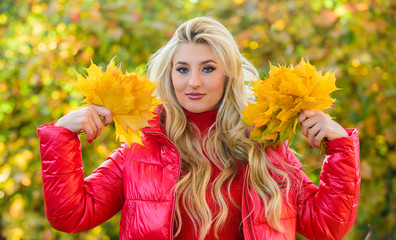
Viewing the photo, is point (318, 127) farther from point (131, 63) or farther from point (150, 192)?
point (131, 63)

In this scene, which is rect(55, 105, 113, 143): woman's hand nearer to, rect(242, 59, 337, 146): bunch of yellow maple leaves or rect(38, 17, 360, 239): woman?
rect(38, 17, 360, 239): woman

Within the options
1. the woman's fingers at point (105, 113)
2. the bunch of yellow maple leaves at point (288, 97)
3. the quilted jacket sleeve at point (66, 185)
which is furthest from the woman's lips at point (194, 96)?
the quilted jacket sleeve at point (66, 185)

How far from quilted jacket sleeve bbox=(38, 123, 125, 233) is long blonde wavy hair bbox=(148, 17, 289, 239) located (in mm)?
403

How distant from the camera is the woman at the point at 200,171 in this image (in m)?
1.93

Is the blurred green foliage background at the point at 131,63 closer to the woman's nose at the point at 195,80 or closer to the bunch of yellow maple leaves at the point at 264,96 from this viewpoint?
the woman's nose at the point at 195,80

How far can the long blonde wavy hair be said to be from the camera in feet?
6.91

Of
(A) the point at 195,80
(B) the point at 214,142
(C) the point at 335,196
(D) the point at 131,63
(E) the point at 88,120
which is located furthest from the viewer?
(D) the point at 131,63

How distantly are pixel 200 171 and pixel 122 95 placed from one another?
0.57m

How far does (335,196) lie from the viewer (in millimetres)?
2000

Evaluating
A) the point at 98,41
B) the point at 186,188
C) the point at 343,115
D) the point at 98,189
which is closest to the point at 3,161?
the point at 98,41

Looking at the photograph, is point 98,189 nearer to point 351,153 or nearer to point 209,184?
point 209,184

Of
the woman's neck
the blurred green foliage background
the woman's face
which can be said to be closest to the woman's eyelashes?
the woman's face

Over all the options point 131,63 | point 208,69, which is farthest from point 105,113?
point 131,63

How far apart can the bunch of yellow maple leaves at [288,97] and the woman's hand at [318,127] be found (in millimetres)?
27
